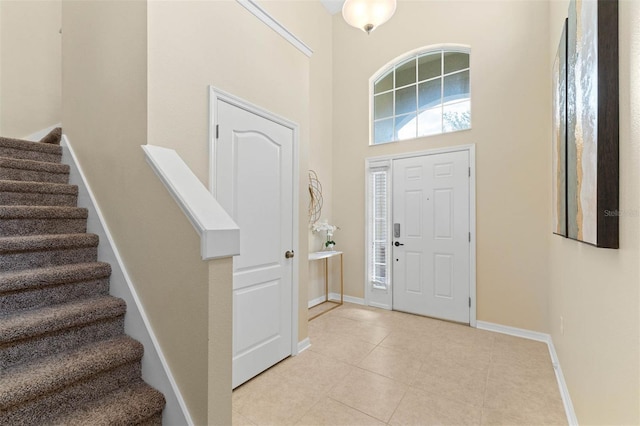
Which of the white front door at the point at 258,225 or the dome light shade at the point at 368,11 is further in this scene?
the dome light shade at the point at 368,11

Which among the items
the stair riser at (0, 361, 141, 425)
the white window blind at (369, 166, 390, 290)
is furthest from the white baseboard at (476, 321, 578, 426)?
the stair riser at (0, 361, 141, 425)

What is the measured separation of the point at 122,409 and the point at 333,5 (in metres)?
5.14

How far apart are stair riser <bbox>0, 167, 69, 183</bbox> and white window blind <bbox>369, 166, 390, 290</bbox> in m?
3.29

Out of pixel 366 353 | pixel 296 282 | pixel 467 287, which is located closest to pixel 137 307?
pixel 296 282

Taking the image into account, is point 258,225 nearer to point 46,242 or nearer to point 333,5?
point 46,242

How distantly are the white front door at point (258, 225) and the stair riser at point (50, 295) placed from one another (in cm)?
80

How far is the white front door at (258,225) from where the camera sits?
2148 millimetres

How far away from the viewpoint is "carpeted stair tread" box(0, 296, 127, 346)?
123cm

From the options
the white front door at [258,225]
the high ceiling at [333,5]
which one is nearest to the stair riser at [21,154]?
the white front door at [258,225]

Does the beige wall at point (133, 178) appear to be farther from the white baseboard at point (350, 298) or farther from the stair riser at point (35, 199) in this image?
the white baseboard at point (350, 298)

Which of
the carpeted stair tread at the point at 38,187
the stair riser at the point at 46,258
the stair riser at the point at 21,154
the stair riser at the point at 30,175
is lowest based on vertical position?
the stair riser at the point at 46,258

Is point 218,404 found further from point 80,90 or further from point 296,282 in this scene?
point 80,90

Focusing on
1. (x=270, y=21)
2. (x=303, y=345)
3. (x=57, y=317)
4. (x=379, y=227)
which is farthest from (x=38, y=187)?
(x=379, y=227)

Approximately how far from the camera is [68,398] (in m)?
1.22
